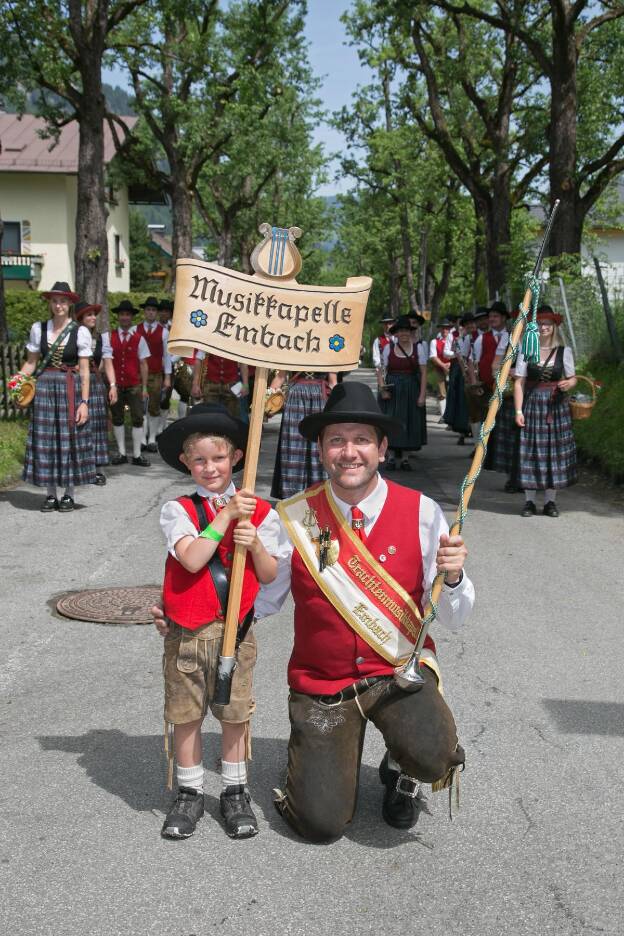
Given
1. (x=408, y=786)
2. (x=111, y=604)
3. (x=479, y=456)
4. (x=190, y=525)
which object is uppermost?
(x=479, y=456)

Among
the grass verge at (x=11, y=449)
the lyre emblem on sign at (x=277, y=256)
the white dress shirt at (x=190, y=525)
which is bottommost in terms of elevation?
the grass verge at (x=11, y=449)

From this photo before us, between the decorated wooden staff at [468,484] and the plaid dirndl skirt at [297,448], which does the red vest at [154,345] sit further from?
the decorated wooden staff at [468,484]

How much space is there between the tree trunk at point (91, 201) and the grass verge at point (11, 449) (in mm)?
3173

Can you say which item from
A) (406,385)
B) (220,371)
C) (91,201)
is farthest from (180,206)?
(220,371)

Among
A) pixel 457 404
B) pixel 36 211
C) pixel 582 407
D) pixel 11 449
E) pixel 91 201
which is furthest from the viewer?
pixel 36 211

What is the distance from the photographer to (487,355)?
1309 cm

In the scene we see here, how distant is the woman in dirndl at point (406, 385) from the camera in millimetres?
13352

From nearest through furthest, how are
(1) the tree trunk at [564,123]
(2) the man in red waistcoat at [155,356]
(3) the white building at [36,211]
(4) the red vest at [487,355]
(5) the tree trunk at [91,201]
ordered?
(4) the red vest at [487,355] → (2) the man in red waistcoat at [155,356] → (1) the tree trunk at [564,123] → (5) the tree trunk at [91,201] → (3) the white building at [36,211]

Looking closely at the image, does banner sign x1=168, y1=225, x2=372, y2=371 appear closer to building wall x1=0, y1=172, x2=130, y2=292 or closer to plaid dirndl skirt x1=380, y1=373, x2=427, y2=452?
plaid dirndl skirt x1=380, y1=373, x2=427, y2=452

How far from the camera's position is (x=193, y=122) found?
25906 millimetres

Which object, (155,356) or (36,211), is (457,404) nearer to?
(155,356)

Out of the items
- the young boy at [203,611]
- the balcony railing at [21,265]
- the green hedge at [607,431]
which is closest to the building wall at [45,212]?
the balcony railing at [21,265]

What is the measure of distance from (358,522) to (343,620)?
0.35 metres

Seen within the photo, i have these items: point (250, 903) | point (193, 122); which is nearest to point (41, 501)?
point (250, 903)
